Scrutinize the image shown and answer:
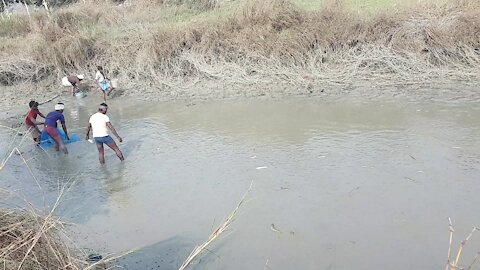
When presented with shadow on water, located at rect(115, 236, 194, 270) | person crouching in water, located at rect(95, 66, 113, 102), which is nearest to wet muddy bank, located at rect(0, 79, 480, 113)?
person crouching in water, located at rect(95, 66, 113, 102)

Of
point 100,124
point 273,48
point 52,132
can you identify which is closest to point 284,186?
point 100,124

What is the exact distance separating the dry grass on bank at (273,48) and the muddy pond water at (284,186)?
2.85m

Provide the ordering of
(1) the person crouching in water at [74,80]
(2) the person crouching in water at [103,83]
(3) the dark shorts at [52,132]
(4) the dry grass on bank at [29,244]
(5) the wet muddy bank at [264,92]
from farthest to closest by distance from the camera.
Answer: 1. (1) the person crouching in water at [74,80]
2. (2) the person crouching in water at [103,83]
3. (5) the wet muddy bank at [264,92]
4. (3) the dark shorts at [52,132]
5. (4) the dry grass on bank at [29,244]

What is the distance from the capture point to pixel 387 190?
7.20 metres

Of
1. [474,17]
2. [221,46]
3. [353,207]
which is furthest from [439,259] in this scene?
[221,46]

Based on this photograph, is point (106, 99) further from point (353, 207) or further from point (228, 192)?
point (353, 207)

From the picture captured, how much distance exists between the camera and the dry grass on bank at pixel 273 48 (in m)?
14.1

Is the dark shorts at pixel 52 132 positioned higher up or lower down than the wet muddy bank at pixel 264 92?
higher up

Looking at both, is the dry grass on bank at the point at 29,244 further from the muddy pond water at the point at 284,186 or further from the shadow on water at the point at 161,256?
the shadow on water at the point at 161,256

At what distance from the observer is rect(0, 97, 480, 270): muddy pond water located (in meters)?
5.88

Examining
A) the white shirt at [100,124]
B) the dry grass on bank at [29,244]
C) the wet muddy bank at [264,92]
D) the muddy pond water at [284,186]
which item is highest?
the dry grass on bank at [29,244]

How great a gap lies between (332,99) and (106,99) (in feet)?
24.2

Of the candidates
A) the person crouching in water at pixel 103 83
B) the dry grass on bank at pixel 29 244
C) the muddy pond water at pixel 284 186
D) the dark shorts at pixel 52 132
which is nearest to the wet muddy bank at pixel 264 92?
the person crouching in water at pixel 103 83

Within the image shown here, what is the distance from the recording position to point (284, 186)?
7.68 m
